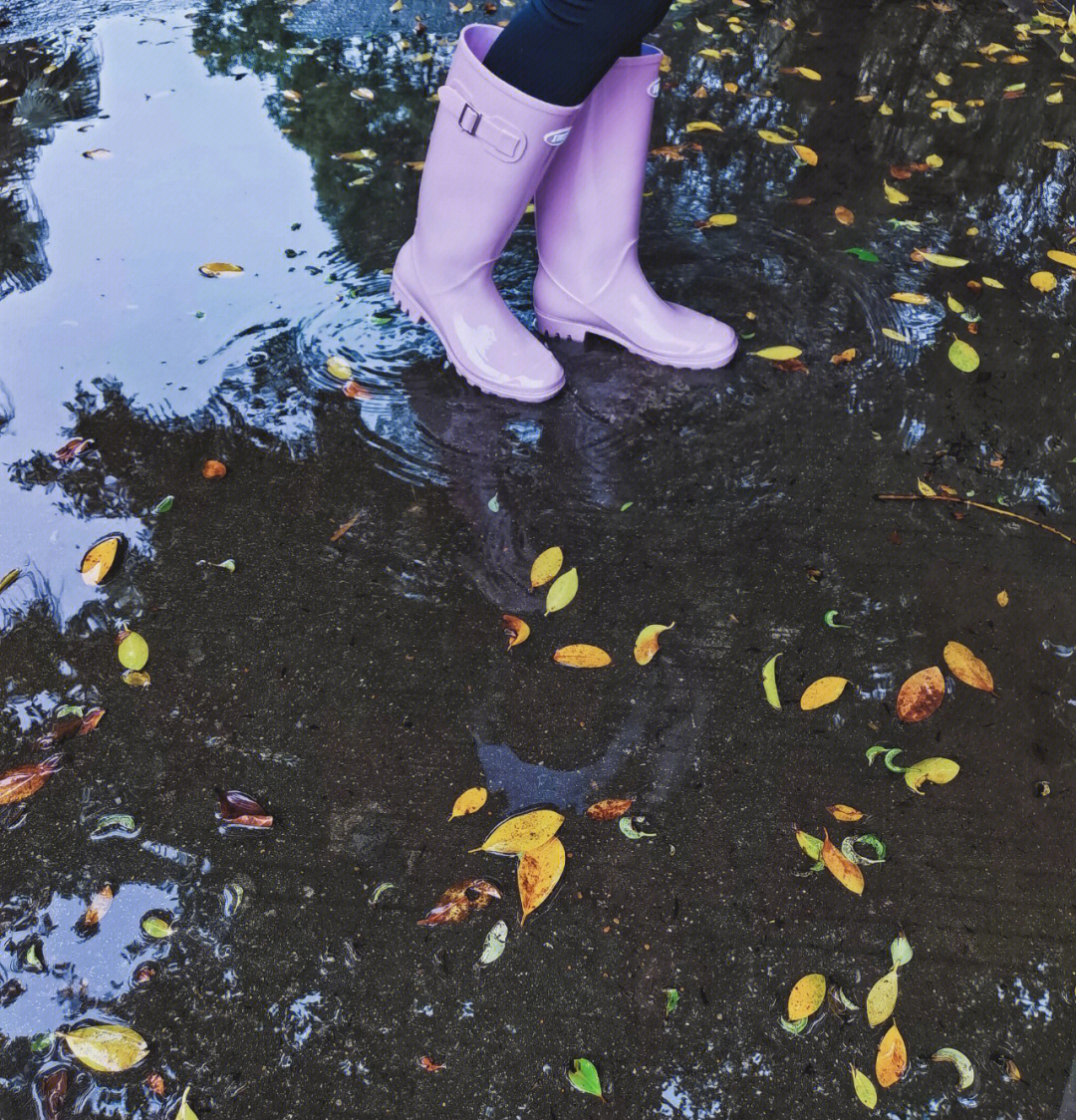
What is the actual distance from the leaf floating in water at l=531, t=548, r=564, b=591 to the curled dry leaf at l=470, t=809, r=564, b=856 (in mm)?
491

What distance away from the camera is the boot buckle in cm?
183

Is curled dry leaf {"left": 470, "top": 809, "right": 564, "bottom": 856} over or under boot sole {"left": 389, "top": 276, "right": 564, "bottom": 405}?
under

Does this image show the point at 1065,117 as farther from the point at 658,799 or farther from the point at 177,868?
the point at 177,868

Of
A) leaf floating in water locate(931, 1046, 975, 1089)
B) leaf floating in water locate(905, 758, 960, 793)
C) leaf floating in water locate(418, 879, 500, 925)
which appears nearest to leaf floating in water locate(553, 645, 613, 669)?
leaf floating in water locate(418, 879, 500, 925)

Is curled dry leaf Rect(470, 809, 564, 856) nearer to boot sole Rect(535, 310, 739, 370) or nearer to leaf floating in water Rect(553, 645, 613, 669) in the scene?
leaf floating in water Rect(553, 645, 613, 669)

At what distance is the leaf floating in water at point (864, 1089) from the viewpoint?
3.85 ft

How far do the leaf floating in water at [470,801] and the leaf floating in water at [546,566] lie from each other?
17.9 inches

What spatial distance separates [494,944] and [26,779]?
31.9 inches

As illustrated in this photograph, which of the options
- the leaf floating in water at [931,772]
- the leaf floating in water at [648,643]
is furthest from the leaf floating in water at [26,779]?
the leaf floating in water at [931,772]

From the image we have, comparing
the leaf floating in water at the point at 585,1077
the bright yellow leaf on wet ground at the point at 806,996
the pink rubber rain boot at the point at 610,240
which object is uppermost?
the pink rubber rain boot at the point at 610,240

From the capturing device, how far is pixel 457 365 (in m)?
2.20

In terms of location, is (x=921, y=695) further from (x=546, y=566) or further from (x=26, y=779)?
(x=26, y=779)

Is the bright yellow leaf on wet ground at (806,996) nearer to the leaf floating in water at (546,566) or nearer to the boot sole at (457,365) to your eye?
the leaf floating in water at (546,566)

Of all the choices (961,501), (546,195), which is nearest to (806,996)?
(961,501)
